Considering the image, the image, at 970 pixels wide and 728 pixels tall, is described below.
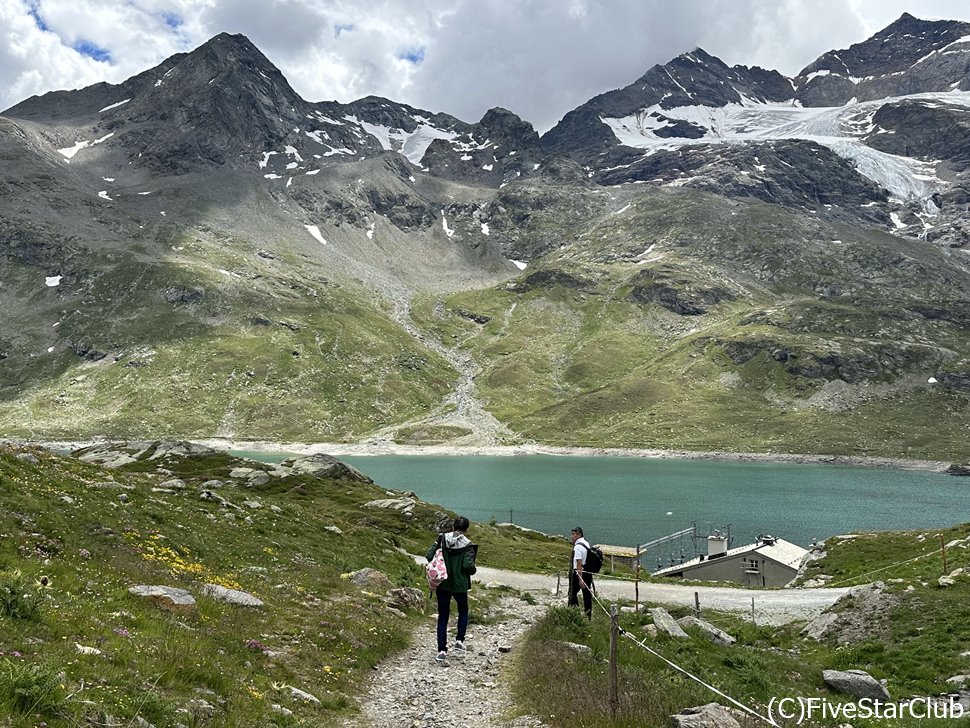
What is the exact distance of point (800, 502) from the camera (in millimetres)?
115125

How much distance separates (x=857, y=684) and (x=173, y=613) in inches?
720

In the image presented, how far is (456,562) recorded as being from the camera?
58.3 feet

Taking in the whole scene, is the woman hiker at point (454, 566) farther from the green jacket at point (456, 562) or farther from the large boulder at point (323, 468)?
the large boulder at point (323, 468)

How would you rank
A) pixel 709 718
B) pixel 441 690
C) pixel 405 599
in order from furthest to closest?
pixel 405 599 < pixel 441 690 < pixel 709 718

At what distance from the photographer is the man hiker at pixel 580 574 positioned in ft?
72.1

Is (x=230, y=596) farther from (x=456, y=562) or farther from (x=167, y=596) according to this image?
(x=456, y=562)

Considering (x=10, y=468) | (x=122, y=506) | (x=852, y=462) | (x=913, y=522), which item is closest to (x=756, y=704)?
(x=122, y=506)

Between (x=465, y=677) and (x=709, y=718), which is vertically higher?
(x=709, y=718)

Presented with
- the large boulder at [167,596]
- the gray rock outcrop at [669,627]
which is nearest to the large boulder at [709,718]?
the gray rock outcrop at [669,627]

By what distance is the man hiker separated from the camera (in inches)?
865

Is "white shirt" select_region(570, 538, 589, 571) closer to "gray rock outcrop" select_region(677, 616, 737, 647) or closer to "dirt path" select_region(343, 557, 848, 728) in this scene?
"dirt path" select_region(343, 557, 848, 728)

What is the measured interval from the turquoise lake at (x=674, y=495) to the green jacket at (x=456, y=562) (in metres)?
63.2

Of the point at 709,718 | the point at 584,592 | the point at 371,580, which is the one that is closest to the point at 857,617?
the point at 584,592

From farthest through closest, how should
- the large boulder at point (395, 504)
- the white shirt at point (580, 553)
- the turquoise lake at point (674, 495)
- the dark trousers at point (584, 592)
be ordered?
the turquoise lake at point (674, 495)
the large boulder at point (395, 504)
the dark trousers at point (584, 592)
the white shirt at point (580, 553)
